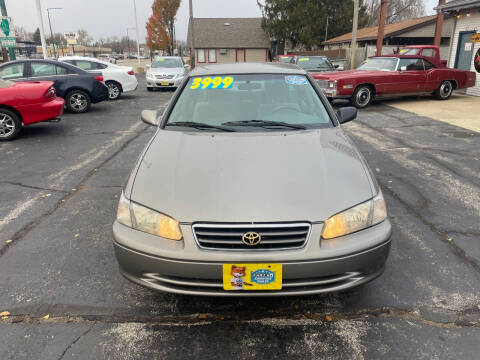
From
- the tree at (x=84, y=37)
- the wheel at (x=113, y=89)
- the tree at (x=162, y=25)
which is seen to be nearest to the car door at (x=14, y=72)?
the wheel at (x=113, y=89)

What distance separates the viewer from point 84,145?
7230mm

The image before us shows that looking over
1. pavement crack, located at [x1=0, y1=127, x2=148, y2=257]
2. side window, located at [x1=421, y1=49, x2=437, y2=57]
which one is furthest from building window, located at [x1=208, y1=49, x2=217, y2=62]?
pavement crack, located at [x1=0, y1=127, x2=148, y2=257]

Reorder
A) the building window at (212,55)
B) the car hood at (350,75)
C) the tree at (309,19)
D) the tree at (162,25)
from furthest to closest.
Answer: the tree at (162,25) < the building window at (212,55) < the tree at (309,19) < the car hood at (350,75)

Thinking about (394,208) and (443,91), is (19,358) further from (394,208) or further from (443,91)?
(443,91)

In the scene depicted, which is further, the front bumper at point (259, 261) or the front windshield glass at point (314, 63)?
the front windshield glass at point (314, 63)

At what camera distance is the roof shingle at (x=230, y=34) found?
47.2 m

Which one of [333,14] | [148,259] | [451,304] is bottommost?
[451,304]

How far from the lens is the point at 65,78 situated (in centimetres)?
1006

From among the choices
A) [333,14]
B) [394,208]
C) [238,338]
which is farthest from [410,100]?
[333,14]

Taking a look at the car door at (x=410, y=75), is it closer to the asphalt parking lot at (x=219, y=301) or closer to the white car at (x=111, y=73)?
the asphalt parking lot at (x=219, y=301)

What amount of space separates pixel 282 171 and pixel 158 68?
1592cm

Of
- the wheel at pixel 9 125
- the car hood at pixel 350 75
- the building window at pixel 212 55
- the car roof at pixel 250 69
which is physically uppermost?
the building window at pixel 212 55

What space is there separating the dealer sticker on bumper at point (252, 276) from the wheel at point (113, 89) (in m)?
12.8

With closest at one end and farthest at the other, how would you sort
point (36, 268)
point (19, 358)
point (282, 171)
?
point (19, 358) → point (282, 171) → point (36, 268)
